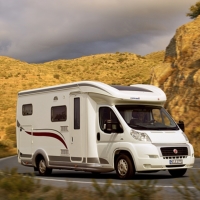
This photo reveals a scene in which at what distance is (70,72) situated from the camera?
86875 millimetres

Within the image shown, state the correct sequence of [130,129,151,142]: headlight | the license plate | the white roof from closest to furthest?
[130,129,151,142]: headlight < the license plate < the white roof

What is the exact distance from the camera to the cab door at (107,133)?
14641 millimetres

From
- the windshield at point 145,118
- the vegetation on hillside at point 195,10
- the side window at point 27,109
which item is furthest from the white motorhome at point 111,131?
the vegetation on hillside at point 195,10

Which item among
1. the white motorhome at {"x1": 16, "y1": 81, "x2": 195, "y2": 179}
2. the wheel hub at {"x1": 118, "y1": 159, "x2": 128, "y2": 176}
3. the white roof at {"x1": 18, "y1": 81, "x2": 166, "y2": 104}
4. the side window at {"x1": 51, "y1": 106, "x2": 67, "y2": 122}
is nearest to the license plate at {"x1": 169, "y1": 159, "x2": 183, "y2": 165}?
the white motorhome at {"x1": 16, "y1": 81, "x2": 195, "y2": 179}

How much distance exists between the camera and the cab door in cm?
1464

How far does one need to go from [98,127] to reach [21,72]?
67.6 m

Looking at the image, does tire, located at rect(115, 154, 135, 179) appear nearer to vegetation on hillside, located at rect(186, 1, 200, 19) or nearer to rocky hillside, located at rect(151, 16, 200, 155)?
rocky hillside, located at rect(151, 16, 200, 155)

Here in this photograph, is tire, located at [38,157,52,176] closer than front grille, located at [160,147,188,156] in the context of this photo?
No

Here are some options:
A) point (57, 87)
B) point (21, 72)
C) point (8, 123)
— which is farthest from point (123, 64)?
point (57, 87)

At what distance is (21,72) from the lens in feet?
268

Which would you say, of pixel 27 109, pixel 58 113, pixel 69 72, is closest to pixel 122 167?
pixel 58 113

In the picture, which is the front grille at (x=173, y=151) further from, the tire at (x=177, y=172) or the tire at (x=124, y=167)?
the tire at (x=124, y=167)

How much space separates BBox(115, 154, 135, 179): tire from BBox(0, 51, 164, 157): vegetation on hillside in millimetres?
47225

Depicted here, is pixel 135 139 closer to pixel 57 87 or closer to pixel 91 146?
pixel 91 146
